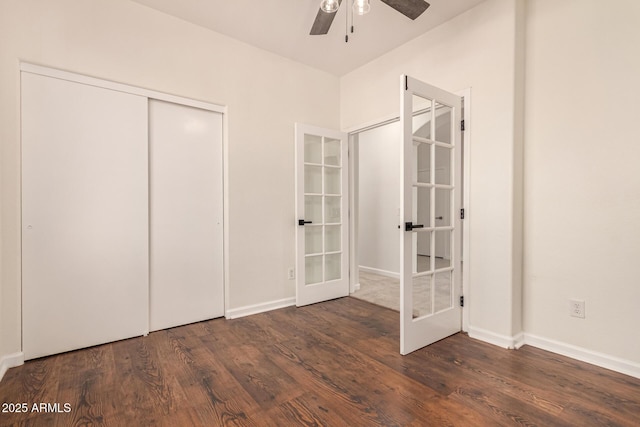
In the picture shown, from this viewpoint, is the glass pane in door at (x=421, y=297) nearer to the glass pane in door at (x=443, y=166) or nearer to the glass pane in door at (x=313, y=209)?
the glass pane in door at (x=443, y=166)

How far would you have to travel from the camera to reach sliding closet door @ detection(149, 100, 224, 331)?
265 centimetres

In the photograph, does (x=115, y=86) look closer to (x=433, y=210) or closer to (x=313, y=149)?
(x=313, y=149)

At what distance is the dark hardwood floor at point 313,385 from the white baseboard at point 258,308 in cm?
45

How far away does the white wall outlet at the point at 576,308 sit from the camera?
2.12 meters

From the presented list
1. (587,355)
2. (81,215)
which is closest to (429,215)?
(587,355)

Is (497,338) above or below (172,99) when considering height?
below

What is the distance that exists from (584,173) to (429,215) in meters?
1.03

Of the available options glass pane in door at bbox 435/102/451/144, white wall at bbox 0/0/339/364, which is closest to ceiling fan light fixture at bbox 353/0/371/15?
glass pane in door at bbox 435/102/451/144

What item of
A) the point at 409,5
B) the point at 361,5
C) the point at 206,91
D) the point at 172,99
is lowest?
the point at 172,99

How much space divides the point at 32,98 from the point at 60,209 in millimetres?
777

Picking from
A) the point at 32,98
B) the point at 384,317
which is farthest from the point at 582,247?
the point at 32,98

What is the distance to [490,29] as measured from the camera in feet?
7.84

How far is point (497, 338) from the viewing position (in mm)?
2342

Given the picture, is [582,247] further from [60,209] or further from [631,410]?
[60,209]
